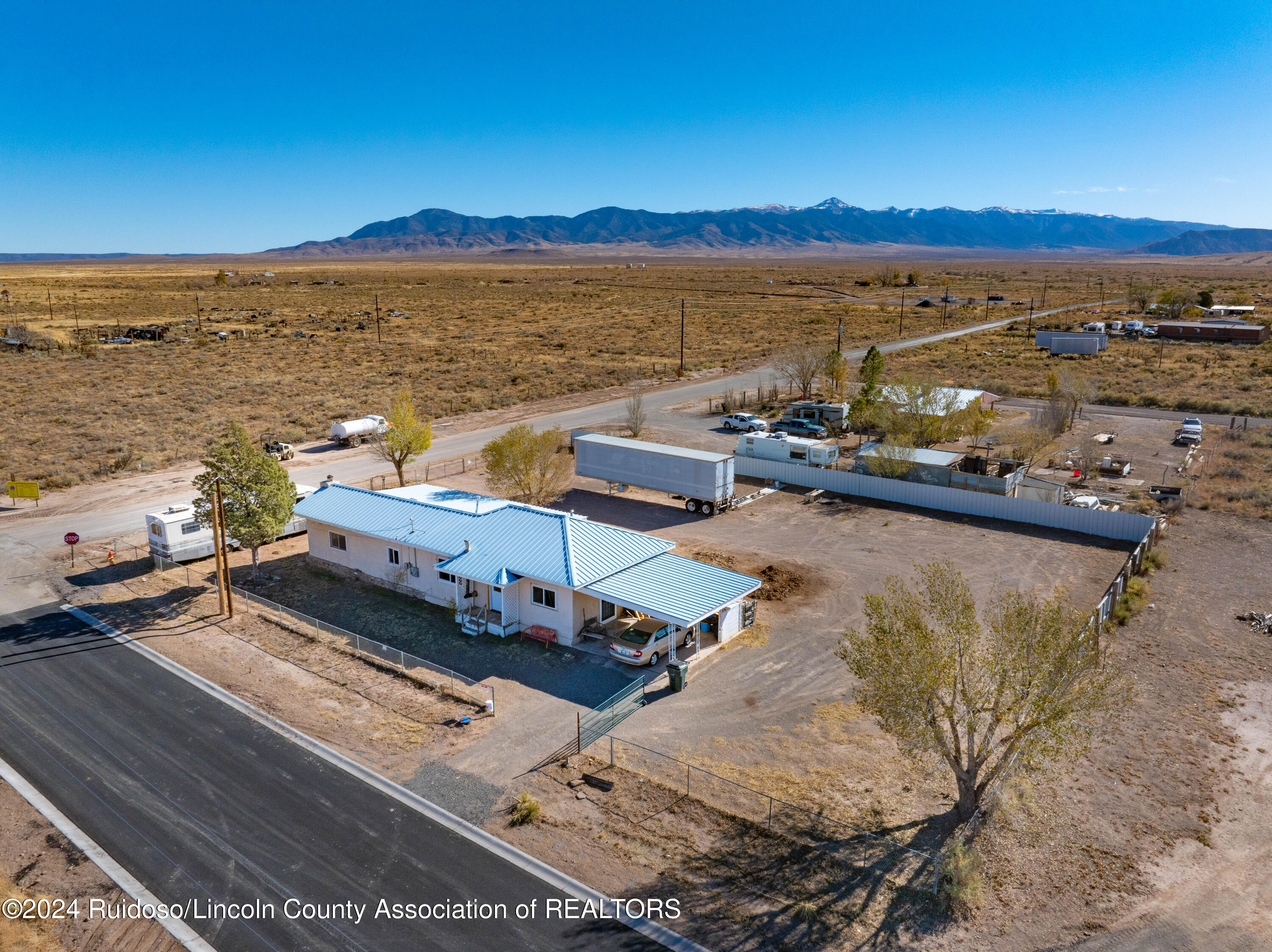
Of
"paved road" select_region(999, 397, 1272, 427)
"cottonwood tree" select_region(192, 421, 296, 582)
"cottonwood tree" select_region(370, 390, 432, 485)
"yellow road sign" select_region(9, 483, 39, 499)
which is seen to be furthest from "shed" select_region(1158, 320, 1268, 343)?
"yellow road sign" select_region(9, 483, 39, 499)

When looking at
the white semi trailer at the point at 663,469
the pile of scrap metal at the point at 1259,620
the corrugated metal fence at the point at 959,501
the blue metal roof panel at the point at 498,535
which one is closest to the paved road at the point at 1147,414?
the corrugated metal fence at the point at 959,501

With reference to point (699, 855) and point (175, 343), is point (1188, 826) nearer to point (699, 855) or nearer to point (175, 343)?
point (699, 855)

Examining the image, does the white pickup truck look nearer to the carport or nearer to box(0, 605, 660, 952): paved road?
the carport

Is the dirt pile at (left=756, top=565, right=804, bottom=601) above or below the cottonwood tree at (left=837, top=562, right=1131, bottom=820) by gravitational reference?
below

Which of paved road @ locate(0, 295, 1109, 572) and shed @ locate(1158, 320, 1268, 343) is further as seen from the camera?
shed @ locate(1158, 320, 1268, 343)

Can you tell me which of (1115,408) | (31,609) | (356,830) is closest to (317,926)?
(356,830)

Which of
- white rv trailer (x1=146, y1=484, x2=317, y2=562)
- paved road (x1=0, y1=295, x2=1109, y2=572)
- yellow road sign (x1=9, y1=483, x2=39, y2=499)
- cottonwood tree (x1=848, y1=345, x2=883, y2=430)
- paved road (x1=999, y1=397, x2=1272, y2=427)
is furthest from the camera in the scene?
paved road (x1=999, y1=397, x2=1272, y2=427)

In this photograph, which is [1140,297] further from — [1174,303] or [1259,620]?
[1259,620]
